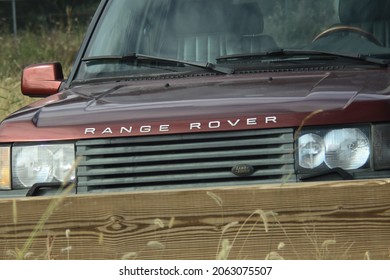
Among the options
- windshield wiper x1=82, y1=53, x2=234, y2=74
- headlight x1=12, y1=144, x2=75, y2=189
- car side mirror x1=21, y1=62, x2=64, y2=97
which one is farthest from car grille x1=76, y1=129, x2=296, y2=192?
car side mirror x1=21, y1=62, x2=64, y2=97

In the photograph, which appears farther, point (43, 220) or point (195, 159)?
point (195, 159)

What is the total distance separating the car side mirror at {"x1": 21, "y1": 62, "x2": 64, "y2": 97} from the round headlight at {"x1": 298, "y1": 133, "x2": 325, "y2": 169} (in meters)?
1.79

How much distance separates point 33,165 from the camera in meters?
4.68

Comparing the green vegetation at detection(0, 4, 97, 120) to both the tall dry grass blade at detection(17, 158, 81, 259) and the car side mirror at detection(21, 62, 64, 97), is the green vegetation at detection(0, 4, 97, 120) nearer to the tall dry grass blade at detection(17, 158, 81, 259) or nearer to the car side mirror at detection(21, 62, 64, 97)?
the car side mirror at detection(21, 62, 64, 97)

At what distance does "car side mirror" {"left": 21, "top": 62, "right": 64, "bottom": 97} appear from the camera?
5.84 metres

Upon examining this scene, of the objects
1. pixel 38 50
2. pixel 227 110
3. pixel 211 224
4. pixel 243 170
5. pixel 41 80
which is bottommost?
pixel 211 224

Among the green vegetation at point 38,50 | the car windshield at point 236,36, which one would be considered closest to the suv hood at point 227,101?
the car windshield at point 236,36

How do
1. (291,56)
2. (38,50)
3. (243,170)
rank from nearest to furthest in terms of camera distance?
1. (243,170)
2. (291,56)
3. (38,50)

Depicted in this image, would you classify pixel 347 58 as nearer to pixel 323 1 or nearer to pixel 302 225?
pixel 323 1

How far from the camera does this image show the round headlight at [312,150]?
14.3 feet

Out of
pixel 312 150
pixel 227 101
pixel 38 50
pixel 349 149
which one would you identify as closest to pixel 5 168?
pixel 227 101

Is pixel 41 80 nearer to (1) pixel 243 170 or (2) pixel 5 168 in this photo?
(2) pixel 5 168

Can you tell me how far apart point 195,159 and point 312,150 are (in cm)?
42

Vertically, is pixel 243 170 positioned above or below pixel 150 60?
below
